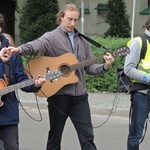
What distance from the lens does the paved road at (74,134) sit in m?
6.31

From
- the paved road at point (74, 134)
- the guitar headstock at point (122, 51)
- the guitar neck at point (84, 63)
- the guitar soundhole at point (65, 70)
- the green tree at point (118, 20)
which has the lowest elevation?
the paved road at point (74, 134)

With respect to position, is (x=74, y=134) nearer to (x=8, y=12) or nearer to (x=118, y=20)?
(x=8, y=12)

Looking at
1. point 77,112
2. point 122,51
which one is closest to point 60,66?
point 77,112

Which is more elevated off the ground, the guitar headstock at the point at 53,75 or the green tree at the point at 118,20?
the guitar headstock at the point at 53,75

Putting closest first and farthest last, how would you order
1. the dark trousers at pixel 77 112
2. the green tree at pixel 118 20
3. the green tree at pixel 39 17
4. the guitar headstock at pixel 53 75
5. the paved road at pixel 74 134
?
1. the guitar headstock at pixel 53 75
2. the dark trousers at pixel 77 112
3. the paved road at pixel 74 134
4. the green tree at pixel 39 17
5. the green tree at pixel 118 20

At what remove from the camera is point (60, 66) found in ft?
14.8

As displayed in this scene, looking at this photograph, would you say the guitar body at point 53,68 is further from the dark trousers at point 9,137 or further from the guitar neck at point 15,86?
the dark trousers at point 9,137

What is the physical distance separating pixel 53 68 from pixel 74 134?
267 centimetres

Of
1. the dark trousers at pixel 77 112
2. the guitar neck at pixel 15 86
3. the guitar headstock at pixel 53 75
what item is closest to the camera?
A: the guitar neck at pixel 15 86

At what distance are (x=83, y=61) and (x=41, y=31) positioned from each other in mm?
9119

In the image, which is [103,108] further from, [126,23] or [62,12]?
[126,23]

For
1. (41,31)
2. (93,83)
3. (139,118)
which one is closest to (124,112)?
(93,83)

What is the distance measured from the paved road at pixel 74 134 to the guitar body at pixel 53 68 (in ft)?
6.14

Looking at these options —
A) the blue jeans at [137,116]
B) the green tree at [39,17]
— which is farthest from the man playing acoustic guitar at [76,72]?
the green tree at [39,17]
